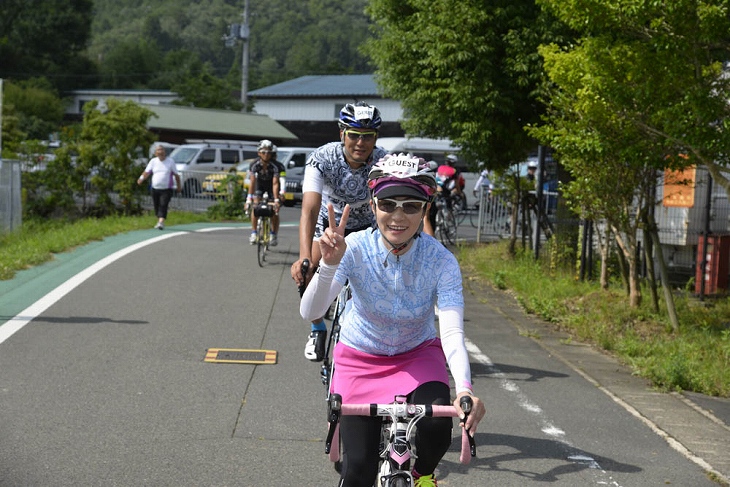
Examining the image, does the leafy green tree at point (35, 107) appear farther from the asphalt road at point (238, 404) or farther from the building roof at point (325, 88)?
the asphalt road at point (238, 404)

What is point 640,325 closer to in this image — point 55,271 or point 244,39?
point 55,271

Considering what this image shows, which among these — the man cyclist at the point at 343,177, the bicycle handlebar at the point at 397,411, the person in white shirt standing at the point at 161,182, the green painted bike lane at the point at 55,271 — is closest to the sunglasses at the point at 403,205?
the bicycle handlebar at the point at 397,411

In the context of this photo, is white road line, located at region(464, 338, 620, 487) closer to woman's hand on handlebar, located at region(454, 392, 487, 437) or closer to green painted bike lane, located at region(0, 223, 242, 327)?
woman's hand on handlebar, located at region(454, 392, 487, 437)

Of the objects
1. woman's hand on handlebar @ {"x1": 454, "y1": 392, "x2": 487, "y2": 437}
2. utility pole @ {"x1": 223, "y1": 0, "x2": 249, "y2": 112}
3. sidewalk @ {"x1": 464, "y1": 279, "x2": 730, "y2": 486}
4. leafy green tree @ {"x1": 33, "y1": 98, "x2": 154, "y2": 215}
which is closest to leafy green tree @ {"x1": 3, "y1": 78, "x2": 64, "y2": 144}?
utility pole @ {"x1": 223, "y1": 0, "x2": 249, "y2": 112}

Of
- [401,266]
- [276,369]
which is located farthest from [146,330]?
[401,266]

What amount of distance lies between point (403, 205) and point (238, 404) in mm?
3589

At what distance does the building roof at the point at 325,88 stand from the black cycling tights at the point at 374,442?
6359 centimetres

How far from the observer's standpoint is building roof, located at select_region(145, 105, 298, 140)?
186 ft

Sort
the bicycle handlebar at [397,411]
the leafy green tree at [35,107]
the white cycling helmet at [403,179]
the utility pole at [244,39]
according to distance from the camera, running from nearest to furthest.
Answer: the bicycle handlebar at [397,411] → the white cycling helmet at [403,179] → the utility pole at [244,39] → the leafy green tree at [35,107]

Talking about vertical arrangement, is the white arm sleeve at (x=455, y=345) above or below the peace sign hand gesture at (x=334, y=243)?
below

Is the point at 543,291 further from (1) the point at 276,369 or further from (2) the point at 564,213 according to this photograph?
(1) the point at 276,369

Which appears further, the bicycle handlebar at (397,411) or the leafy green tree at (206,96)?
the leafy green tree at (206,96)

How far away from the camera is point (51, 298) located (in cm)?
1163

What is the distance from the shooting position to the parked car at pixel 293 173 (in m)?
36.0
